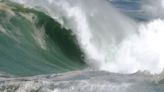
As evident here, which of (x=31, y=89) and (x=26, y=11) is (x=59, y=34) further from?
(x=31, y=89)

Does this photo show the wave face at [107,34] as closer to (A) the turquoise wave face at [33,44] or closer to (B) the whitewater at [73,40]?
(B) the whitewater at [73,40]

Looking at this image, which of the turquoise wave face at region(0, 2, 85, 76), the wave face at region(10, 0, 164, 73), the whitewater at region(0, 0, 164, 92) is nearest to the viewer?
the turquoise wave face at region(0, 2, 85, 76)

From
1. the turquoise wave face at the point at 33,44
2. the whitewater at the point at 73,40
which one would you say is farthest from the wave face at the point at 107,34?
the turquoise wave face at the point at 33,44

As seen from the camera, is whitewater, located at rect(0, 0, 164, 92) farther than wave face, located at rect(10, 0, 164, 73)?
No

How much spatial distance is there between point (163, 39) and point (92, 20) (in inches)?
140

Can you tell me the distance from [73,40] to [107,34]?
9.89ft

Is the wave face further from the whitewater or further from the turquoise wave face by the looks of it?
the turquoise wave face

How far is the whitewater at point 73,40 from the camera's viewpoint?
21.5 meters

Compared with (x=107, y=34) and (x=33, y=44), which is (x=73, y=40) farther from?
(x=33, y=44)

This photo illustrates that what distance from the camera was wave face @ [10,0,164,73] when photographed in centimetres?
2598

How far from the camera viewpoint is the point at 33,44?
80.2ft

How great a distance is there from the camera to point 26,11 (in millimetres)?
27656

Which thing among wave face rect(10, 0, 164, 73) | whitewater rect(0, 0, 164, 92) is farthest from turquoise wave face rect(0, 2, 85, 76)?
wave face rect(10, 0, 164, 73)

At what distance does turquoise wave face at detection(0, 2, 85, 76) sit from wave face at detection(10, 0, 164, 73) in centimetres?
78
